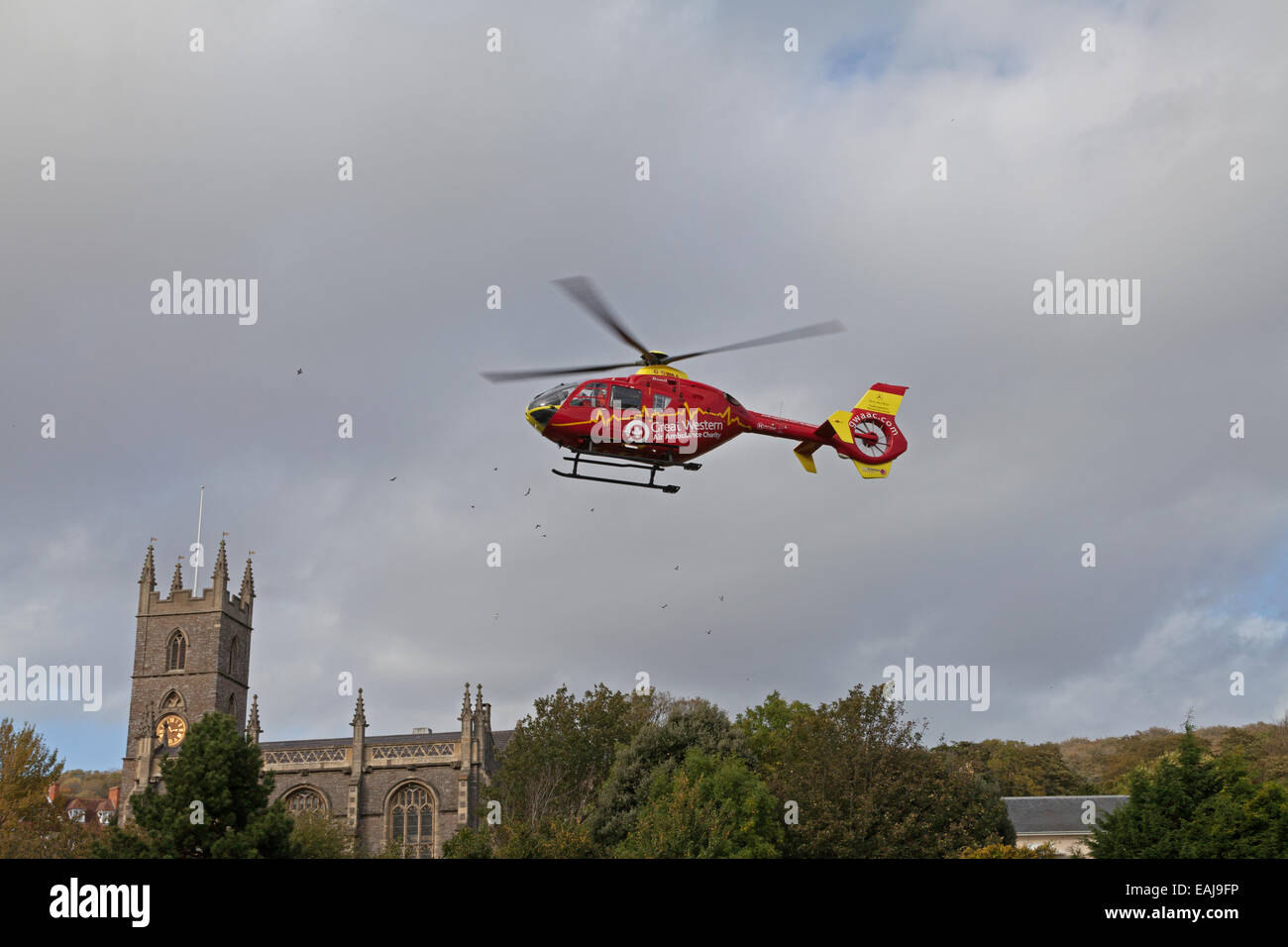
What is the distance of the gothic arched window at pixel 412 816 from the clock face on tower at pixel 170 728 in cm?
1806

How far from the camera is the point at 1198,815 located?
107 feet

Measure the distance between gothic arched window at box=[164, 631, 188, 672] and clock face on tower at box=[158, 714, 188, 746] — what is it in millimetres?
3087

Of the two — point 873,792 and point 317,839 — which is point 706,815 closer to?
point 873,792

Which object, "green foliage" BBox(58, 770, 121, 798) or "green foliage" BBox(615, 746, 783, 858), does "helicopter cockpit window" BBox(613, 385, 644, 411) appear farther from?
"green foliage" BBox(58, 770, 121, 798)

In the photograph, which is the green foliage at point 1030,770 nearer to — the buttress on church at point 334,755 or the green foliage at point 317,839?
Answer: the buttress on church at point 334,755

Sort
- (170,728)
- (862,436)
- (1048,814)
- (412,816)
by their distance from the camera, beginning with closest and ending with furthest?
1. (862,436)
2. (412,816)
3. (1048,814)
4. (170,728)

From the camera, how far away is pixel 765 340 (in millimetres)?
27719

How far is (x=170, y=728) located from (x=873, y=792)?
52628 mm

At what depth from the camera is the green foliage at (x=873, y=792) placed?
4312cm

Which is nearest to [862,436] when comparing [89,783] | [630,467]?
[630,467]
